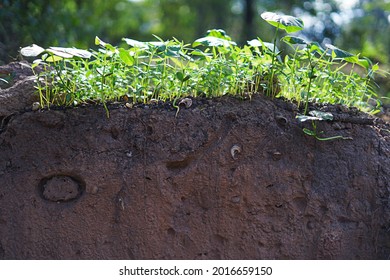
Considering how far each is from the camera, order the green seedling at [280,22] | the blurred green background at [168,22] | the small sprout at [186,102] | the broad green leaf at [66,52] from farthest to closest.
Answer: the blurred green background at [168,22] < the small sprout at [186,102] < the green seedling at [280,22] < the broad green leaf at [66,52]

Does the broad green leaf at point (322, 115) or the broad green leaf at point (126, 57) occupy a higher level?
the broad green leaf at point (126, 57)

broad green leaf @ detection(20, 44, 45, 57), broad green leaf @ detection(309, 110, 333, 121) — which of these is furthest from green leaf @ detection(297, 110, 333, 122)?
broad green leaf @ detection(20, 44, 45, 57)

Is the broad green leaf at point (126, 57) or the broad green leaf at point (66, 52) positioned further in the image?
the broad green leaf at point (126, 57)

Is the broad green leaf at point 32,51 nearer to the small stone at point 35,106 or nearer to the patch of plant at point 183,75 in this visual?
the patch of plant at point 183,75

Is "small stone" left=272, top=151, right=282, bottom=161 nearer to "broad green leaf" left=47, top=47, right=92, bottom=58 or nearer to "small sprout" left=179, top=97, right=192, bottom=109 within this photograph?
"small sprout" left=179, top=97, right=192, bottom=109

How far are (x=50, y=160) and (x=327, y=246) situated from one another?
4.23 feet

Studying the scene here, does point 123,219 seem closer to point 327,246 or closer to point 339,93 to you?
point 327,246

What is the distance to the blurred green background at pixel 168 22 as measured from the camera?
15.8ft

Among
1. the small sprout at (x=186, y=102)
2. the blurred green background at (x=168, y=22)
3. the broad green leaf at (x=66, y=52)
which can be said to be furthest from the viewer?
the blurred green background at (x=168, y=22)

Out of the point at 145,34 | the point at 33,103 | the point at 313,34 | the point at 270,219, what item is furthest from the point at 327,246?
the point at 145,34

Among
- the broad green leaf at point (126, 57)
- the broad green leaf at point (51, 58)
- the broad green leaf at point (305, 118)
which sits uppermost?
the broad green leaf at point (126, 57)

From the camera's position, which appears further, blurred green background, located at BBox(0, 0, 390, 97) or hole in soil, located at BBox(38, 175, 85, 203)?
blurred green background, located at BBox(0, 0, 390, 97)

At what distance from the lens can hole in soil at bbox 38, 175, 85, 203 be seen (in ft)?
7.65

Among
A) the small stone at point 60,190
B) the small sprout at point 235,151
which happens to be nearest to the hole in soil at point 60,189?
the small stone at point 60,190
